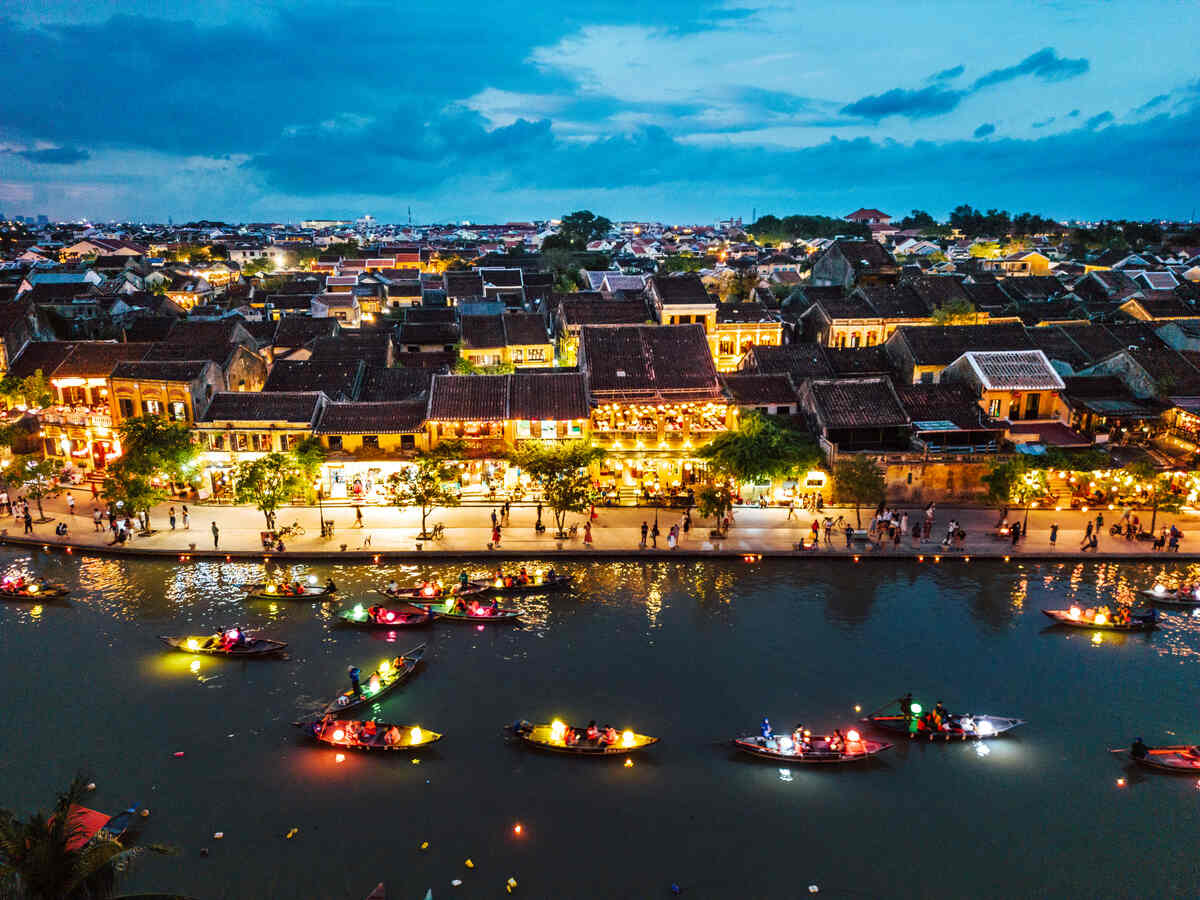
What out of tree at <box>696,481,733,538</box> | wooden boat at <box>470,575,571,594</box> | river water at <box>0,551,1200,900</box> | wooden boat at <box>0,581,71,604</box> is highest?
tree at <box>696,481,733,538</box>

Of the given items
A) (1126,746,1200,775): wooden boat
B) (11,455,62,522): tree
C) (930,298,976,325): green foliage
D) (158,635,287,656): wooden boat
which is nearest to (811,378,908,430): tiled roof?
(1126,746,1200,775): wooden boat

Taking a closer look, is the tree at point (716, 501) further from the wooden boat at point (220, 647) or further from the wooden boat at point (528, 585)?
the wooden boat at point (220, 647)

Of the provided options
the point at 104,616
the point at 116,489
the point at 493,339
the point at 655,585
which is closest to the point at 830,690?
the point at 655,585

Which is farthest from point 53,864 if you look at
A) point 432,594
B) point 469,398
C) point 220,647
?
point 469,398

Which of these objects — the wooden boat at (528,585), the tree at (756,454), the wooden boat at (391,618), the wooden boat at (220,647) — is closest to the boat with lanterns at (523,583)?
the wooden boat at (528,585)

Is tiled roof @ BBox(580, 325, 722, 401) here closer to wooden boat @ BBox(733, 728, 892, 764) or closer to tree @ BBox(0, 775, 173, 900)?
wooden boat @ BBox(733, 728, 892, 764)

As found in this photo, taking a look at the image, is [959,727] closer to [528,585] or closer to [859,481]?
[859,481]

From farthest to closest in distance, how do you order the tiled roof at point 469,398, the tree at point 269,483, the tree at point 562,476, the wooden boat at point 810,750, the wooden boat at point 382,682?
the tiled roof at point 469,398
the tree at point 269,483
the tree at point 562,476
the wooden boat at point 382,682
the wooden boat at point 810,750
